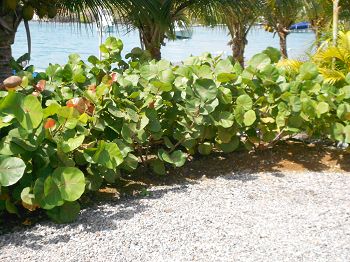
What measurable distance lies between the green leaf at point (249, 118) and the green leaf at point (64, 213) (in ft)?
5.48

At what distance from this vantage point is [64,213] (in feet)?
9.80

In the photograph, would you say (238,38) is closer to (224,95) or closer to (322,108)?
(322,108)

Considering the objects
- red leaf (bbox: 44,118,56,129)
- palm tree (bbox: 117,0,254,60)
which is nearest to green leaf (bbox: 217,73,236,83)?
red leaf (bbox: 44,118,56,129)

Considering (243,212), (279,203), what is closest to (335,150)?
(279,203)

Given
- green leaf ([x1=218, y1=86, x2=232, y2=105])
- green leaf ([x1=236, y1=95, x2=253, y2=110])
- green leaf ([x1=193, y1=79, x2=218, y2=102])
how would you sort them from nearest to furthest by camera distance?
green leaf ([x1=193, y1=79, x2=218, y2=102])
green leaf ([x1=218, y1=86, x2=232, y2=105])
green leaf ([x1=236, y1=95, x2=253, y2=110])

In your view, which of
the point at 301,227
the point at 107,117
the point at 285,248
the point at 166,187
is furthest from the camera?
the point at 166,187

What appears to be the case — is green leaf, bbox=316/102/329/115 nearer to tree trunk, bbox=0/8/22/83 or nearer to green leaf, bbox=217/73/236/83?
green leaf, bbox=217/73/236/83

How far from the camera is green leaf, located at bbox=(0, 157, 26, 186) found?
2645 millimetres

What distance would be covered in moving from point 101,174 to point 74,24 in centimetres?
312

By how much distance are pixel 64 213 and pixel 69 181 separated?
0.26 m

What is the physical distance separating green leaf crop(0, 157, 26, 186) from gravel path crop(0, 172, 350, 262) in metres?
0.40

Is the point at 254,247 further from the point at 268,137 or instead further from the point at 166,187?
the point at 268,137

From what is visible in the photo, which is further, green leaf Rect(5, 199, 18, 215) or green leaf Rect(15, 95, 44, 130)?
green leaf Rect(5, 199, 18, 215)

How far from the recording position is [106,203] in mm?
3424
